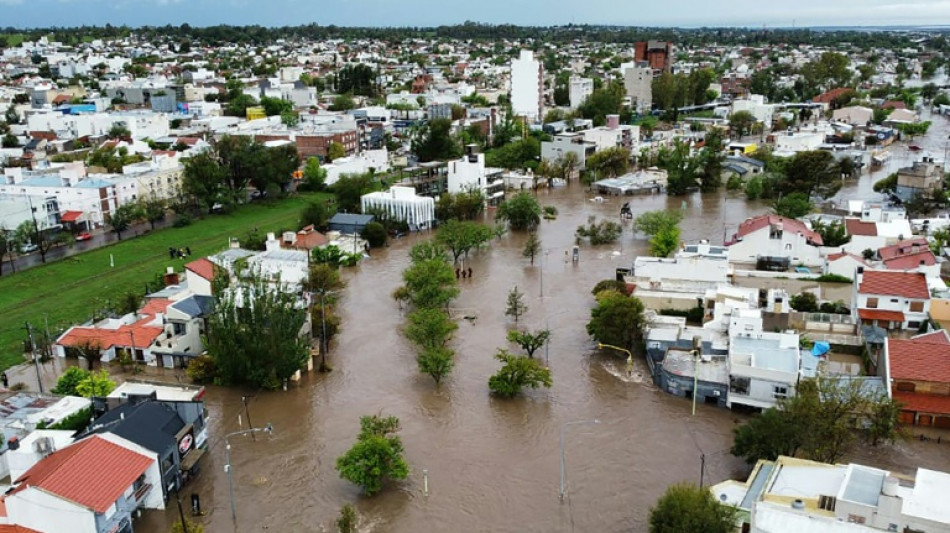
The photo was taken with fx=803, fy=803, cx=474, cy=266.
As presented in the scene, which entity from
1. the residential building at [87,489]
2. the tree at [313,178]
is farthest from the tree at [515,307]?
the tree at [313,178]

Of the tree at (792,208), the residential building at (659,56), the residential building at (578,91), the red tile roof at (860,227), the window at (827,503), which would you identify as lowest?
the tree at (792,208)

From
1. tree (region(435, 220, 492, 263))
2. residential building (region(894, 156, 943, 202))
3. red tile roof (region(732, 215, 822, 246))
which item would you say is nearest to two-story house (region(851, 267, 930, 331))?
red tile roof (region(732, 215, 822, 246))

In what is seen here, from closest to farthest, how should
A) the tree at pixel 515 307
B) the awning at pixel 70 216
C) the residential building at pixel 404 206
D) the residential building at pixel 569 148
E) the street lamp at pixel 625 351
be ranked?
the street lamp at pixel 625 351 → the tree at pixel 515 307 → the awning at pixel 70 216 → the residential building at pixel 404 206 → the residential building at pixel 569 148

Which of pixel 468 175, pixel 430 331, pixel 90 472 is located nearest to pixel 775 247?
pixel 430 331

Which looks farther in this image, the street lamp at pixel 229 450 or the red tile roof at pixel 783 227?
the red tile roof at pixel 783 227

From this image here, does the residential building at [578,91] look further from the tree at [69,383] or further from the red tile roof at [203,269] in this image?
the tree at [69,383]

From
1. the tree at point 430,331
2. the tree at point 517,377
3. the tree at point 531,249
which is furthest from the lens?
the tree at point 531,249

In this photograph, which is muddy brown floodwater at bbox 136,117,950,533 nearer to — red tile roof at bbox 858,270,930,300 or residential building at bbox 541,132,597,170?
red tile roof at bbox 858,270,930,300

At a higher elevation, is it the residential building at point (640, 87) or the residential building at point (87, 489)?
the residential building at point (640, 87)
